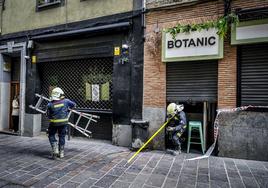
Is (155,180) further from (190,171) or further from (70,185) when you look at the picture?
(70,185)

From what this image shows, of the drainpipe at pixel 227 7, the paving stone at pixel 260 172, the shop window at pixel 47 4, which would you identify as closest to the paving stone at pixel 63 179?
the paving stone at pixel 260 172

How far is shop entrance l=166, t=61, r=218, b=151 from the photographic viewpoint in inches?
239

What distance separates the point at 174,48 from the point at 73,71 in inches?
167

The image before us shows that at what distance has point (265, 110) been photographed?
5.47 meters

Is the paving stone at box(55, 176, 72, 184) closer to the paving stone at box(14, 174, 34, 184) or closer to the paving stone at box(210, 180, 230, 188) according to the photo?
the paving stone at box(14, 174, 34, 184)

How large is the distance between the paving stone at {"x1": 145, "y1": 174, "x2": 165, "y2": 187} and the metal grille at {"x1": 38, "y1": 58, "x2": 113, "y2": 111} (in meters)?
3.69

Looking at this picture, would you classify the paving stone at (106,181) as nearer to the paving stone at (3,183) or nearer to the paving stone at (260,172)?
the paving stone at (3,183)

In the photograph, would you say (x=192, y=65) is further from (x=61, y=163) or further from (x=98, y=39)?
(x=61, y=163)

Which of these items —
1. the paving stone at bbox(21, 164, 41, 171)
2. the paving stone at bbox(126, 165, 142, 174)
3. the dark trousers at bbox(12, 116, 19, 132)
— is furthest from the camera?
the dark trousers at bbox(12, 116, 19, 132)

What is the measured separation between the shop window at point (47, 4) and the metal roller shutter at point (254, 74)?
22.8ft

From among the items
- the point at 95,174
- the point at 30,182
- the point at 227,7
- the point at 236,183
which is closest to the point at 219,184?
the point at 236,183

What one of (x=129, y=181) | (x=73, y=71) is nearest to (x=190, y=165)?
(x=129, y=181)

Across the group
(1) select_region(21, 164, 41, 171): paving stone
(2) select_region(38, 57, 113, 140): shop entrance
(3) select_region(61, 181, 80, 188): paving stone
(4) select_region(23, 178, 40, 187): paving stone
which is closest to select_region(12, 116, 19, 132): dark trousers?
(2) select_region(38, 57, 113, 140): shop entrance

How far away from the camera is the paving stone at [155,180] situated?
13.3ft
